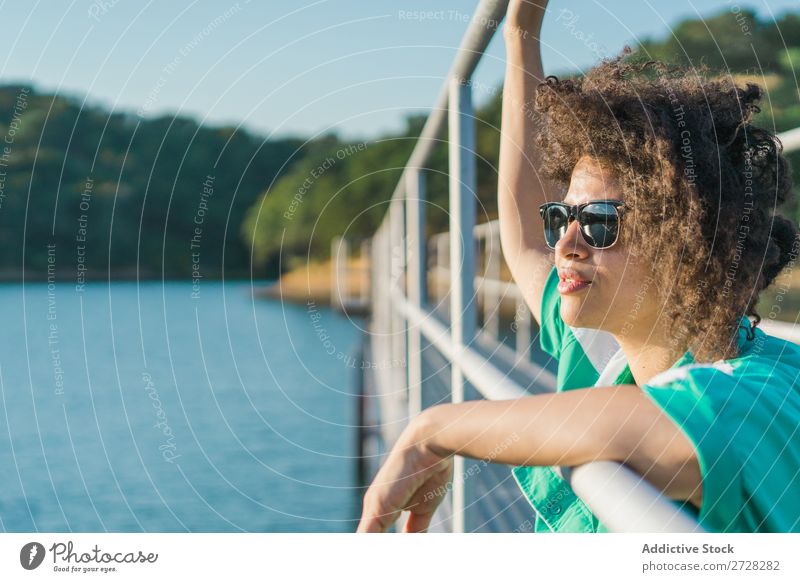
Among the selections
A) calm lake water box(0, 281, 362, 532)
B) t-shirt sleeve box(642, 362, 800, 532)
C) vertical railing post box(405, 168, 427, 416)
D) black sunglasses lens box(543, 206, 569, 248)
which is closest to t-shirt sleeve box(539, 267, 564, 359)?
black sunglasses lens box(543, 206, 569, 248)

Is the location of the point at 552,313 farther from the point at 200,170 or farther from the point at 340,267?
the point at 340,267

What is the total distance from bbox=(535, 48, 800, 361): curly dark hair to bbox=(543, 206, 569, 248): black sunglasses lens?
1.8 inches

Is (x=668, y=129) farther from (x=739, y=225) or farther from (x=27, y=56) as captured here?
(x=27, y=56)

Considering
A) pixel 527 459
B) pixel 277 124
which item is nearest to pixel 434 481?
pixel 527 459

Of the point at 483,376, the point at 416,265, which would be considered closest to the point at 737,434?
the point at 483,376

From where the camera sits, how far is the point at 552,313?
0.86 m

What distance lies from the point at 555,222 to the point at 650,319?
4.3 inches

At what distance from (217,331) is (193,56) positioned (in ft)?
64.7

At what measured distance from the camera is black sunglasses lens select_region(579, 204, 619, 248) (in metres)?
0.66

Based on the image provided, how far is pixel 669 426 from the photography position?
45cm

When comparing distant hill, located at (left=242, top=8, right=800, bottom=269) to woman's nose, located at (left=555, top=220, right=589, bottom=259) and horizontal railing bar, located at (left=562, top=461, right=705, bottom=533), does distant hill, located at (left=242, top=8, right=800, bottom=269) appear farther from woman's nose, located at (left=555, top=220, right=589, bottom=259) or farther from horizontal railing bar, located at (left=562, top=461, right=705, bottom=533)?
horizontal railing bar, located at (left=562, top=461, right=705, bottom=533)

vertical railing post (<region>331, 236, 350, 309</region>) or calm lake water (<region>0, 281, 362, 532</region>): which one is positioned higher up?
vertical railing post (<region>331, 236, 350, 309</region>)

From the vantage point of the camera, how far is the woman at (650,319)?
0.46m

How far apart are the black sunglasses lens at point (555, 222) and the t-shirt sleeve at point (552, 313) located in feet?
0.42
